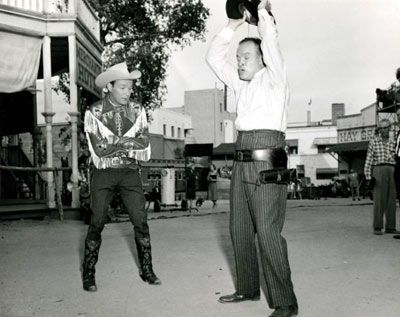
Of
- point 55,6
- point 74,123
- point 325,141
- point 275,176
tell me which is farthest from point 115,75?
point 325,141

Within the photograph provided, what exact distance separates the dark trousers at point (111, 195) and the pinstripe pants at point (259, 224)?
3.74ft

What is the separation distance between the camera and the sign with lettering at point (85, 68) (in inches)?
453

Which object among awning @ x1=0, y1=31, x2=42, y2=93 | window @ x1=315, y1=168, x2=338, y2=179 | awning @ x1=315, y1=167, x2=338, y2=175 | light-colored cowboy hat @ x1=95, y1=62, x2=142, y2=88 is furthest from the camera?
window @ x1=315, y1=168, x2=338, y2=179

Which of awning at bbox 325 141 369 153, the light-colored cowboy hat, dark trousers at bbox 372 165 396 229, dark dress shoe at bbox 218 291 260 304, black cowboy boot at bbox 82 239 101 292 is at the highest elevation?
awning at bbox 325 141 369 153

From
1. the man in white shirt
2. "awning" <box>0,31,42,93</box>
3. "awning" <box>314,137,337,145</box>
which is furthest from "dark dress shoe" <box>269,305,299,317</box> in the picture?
"awning" <box>314,137,337,145</box>

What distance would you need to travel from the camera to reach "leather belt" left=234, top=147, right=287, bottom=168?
3.70 metres

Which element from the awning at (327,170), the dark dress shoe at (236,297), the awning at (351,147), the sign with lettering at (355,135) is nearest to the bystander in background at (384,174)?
the dark dress shoe at (236,297)

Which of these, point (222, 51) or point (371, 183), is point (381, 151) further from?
point (222, 51)

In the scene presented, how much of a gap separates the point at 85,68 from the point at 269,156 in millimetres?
9192

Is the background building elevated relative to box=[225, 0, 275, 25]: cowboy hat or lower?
elevated

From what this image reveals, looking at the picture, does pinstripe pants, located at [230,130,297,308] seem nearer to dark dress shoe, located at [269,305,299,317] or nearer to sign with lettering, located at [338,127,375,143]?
dark dress shoe, located at [269,305,299,317]

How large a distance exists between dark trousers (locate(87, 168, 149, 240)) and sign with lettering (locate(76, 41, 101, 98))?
7126mm

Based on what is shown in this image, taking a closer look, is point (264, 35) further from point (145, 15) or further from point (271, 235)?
point (145, 15)

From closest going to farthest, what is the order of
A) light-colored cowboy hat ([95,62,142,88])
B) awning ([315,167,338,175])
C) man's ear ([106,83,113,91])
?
light-colored cowboy hat ([95,62,142,88]) < man's ear ([106,83,113,91]) < awning ([315,167,338,175])
